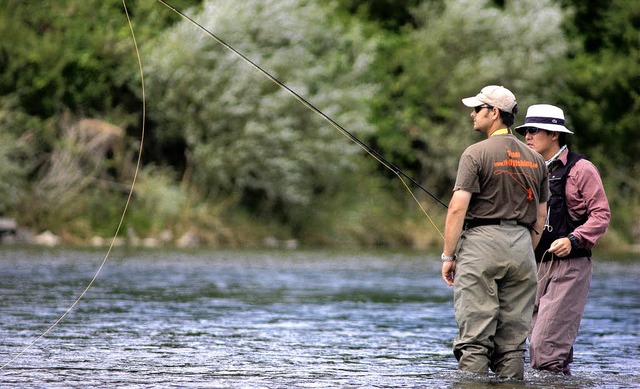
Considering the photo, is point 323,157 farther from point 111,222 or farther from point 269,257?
point 269,257

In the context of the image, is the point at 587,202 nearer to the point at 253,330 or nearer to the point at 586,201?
the point at 586,201

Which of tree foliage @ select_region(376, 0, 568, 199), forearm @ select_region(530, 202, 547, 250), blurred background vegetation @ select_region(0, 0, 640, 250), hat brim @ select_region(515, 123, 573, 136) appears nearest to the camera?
forearm @ select_region(530, 202, 547, 250)

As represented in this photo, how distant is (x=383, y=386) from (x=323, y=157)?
28.1 meters

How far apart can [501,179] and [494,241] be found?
351 mm

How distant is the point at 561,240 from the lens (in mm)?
7848

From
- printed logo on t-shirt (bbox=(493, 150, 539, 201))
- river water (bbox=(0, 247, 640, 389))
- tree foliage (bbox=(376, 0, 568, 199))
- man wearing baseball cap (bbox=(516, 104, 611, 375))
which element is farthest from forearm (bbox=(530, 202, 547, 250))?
tree foliage (bbox=(376, 0, 568, 199))

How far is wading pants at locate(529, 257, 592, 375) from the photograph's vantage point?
7.94 metres

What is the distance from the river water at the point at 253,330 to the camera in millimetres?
7918

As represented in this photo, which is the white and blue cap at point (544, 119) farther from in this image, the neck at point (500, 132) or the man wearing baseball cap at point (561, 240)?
the neck at point (500, 132)

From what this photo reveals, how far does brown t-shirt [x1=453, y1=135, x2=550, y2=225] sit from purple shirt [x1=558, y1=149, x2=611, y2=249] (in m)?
0.60

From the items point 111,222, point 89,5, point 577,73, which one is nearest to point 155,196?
point 111,222

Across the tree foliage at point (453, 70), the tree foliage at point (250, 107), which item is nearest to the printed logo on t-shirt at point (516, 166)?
the tree foliage at point (250, 107)

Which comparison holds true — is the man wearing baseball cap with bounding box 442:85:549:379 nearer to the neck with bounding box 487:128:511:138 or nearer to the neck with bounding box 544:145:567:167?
the neck with bounding box 487:128:511:138

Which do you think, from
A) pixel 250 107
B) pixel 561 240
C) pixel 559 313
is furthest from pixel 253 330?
pixel 250 107
